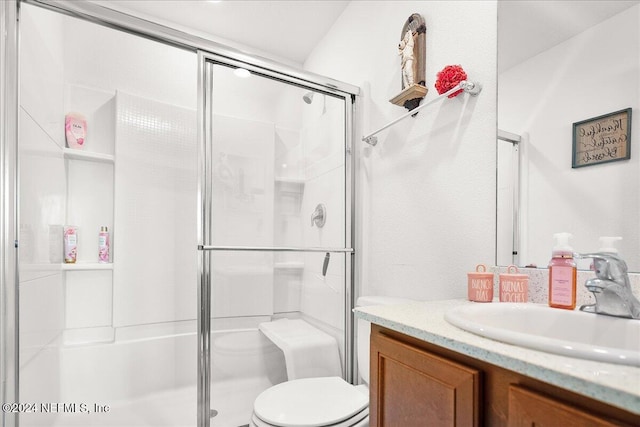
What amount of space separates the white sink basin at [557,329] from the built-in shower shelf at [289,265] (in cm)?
99

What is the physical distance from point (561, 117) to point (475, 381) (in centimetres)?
79

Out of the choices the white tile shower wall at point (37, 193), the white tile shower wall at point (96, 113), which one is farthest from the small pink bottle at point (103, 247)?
the white tile shower wall at point (96, 113)

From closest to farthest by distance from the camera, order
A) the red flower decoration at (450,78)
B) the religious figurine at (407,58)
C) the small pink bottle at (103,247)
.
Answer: the red flower decoration at (450,78), the religious figurine at (407,58), the small pink bottle at (103,247)

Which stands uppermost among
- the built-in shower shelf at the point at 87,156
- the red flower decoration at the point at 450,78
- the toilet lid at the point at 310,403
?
the red flower decoration at the point at 450,78

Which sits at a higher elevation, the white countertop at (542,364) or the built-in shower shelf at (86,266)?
the white countertop at (542,364)

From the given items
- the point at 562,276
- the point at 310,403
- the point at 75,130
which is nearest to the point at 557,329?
the point at 562,276

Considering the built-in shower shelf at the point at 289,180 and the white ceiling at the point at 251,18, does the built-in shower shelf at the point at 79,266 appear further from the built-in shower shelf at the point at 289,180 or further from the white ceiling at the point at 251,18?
the white ceiling at the point at 251,18

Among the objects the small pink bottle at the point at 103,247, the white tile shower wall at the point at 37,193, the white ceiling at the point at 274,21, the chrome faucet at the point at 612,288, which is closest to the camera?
the chrome faucet at the point at 612,288

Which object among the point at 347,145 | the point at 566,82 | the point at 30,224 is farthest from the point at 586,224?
the point at 30,224

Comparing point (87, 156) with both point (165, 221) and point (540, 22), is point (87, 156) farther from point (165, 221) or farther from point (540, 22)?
point (540, 22)

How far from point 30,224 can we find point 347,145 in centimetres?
150

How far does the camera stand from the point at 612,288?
2.42 ft

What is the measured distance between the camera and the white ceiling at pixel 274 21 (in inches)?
43.2

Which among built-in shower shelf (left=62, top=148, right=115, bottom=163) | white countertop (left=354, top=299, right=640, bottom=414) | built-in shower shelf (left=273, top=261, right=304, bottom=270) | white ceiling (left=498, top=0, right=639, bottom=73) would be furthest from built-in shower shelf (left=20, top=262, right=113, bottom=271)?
white ceiling (left=498, top=0, right=639, bottom=73)
